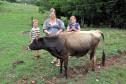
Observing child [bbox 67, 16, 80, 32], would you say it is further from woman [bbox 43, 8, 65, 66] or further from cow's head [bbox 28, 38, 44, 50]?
cow's head [bbox 28, 38, 44, 50]

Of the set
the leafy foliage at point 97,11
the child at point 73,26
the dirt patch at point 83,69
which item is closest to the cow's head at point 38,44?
the dirt patch at point 83,69

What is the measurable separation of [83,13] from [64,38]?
1761 centimetres

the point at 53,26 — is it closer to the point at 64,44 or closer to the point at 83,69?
the point at 64,44

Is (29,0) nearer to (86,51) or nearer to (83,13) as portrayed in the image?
(83,13)

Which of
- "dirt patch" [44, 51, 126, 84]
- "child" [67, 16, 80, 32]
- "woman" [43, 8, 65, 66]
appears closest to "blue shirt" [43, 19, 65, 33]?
"woman" [43, 8, 65, 66]

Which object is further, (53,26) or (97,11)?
(97,11)

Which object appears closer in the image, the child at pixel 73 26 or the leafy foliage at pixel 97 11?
the child at pixel 73 26

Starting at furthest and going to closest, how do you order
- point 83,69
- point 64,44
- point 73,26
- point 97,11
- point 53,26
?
point 97,11 < point 73,26 < point 83,69 < point 53,26 < point 64,44

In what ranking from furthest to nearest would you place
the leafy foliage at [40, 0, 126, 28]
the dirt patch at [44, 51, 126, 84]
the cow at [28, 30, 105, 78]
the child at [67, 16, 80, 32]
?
the leafy foliage at [40, 0, 126, 28] < the child at [67, 16, 80, 32] < the dirt patch at [44, 51, 126, 84] < the cow at [28, 30, 105, 78]

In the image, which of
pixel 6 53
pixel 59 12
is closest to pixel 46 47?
pixel 6 53

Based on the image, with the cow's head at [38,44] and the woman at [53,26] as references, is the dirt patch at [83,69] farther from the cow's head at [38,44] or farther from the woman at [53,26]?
the woman at [53,26]

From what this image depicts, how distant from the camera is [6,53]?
15461mm

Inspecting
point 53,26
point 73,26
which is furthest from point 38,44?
point 73,26

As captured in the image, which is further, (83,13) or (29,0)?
(29,0)
